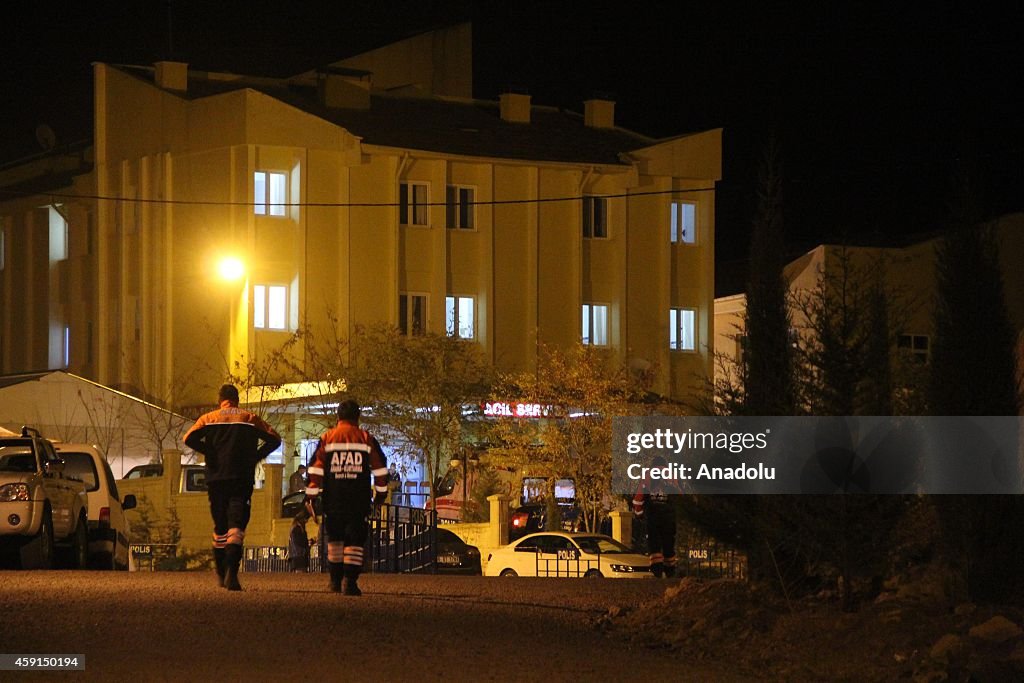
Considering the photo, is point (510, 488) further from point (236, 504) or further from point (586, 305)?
point (236, 504)

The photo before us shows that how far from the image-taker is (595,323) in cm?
5212

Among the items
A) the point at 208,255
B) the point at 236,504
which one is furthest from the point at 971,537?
the point at 208,255

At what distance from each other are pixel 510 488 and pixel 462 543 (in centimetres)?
884

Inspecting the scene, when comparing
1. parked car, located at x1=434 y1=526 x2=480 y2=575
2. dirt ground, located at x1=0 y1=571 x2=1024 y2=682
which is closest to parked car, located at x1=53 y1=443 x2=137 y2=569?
dirt ground, located at x1=0 y1=571 x2=1024 y2=682

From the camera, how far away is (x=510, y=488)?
41562 millimetres

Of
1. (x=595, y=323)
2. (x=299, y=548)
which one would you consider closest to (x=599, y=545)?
(x=299, y=548)

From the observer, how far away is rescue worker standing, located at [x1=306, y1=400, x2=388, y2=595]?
15430mm

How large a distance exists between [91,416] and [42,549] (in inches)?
867

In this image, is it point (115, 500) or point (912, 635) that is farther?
point (115, 500)

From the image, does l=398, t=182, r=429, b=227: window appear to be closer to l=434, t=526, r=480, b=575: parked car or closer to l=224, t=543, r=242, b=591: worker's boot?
l=434, t=526, r=480, b=575: parked car

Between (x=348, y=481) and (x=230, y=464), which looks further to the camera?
(x=230, y=464)

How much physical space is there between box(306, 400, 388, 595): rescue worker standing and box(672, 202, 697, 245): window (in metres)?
38.9

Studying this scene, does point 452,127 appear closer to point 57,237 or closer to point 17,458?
point 57,237

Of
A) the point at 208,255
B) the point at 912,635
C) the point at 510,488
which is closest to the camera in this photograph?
the point at 912,635
